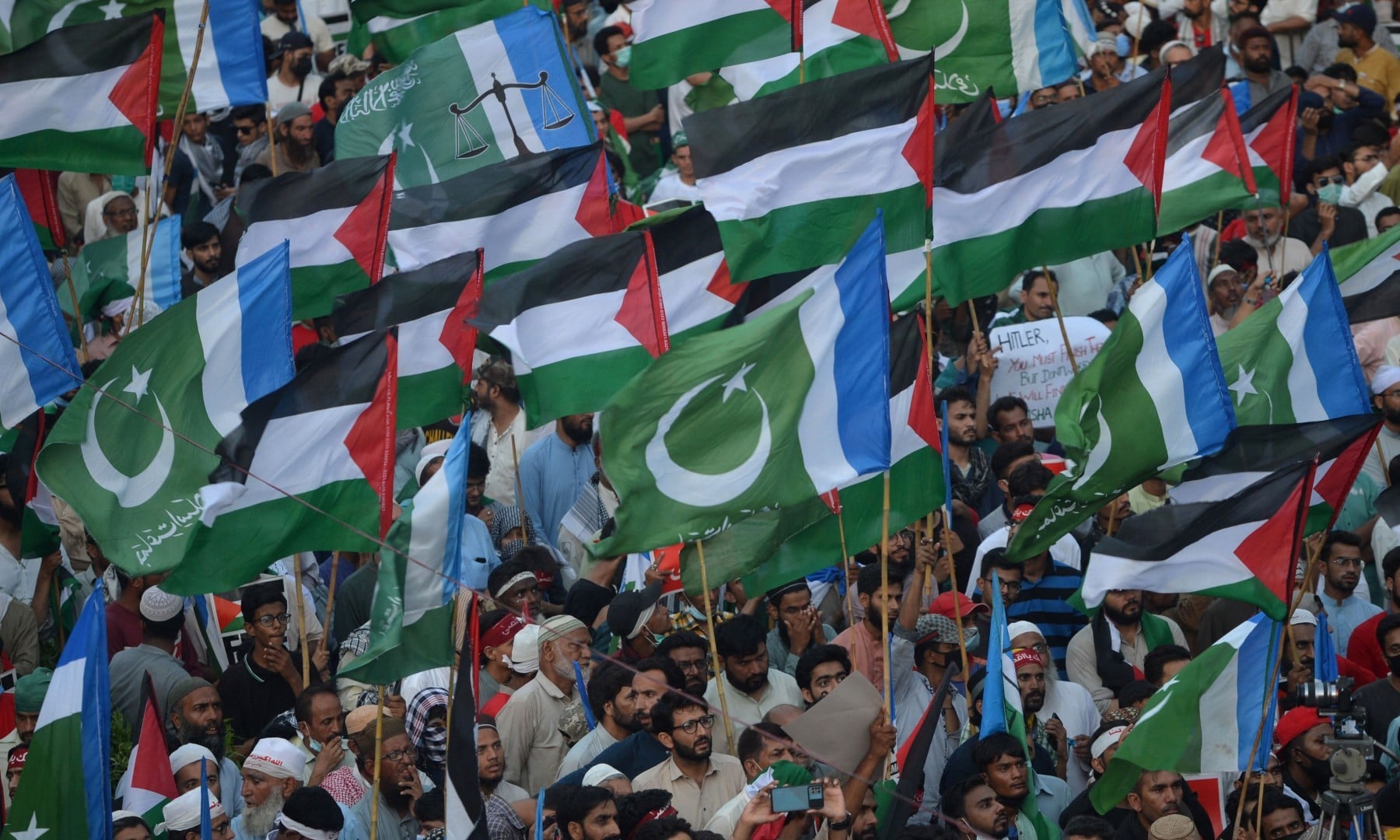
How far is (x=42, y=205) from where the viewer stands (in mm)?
15094

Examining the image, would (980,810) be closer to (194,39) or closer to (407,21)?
(194,39)

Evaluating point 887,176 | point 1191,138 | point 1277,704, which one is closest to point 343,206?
point 887,176

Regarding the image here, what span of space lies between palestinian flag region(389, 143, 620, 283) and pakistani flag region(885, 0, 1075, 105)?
2201 mm

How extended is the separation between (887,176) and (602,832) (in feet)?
13.1

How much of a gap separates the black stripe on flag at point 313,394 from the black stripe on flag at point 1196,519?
3492 millimetres

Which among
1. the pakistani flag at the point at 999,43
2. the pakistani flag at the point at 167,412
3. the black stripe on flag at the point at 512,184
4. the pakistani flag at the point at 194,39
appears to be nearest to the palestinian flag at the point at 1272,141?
the pakistani flag at the point at 999,43

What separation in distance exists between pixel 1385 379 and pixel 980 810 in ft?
Result: 17.7

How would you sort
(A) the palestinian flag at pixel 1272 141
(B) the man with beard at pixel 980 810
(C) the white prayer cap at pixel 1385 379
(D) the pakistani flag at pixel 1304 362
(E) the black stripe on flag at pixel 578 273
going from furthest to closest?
(A) the palestinian flag at pixel 1272 141 → (C) the white prayer cap at pixel 1385 379 → (E) the black stripe on flag at pixel 578 273 → (D) the pakistani flag at pixel 1304 362 → (B) the man with beard at pixel 980 810

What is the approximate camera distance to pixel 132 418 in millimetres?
11570

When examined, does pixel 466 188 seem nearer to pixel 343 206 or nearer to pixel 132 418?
pixel 343 206

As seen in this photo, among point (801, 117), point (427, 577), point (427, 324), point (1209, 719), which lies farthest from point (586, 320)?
point (1209, 719)

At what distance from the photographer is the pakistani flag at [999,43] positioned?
14359 mm

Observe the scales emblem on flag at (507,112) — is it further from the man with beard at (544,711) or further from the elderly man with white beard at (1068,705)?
the elderly man with white beard at (1068,705)

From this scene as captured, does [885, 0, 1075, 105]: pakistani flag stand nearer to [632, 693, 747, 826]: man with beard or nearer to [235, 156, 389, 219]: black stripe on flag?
[235, 156, 389, 219]: black stripe on flag
